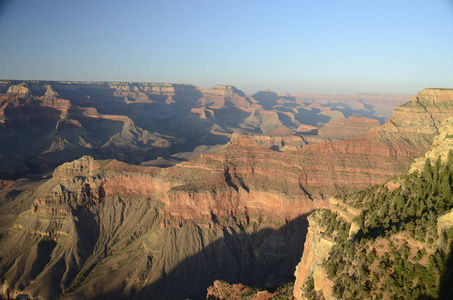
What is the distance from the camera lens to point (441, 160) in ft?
90.4

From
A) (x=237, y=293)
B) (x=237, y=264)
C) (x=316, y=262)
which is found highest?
(x=316, y=262)

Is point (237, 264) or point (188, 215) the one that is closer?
point (237, 264)

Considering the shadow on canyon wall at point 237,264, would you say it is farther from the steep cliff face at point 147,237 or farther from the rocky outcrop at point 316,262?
the rocky outcrop at point 316,262

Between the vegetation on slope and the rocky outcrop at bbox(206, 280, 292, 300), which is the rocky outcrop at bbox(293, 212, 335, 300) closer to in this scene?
the vegetation on slope

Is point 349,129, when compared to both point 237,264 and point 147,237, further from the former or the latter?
point 147,237

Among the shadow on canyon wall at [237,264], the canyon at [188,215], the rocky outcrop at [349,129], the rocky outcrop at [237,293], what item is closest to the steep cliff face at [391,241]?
the rocky outcrop at [237,293]

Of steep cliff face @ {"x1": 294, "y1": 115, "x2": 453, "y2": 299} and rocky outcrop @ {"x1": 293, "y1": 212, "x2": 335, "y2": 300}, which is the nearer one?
steep cliff face @ {"x1": 294, "y1": 115, "x2": 453, "y2": 299}

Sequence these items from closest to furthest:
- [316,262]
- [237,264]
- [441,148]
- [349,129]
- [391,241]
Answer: [391,241] → [316,262] → [441,148] → [237,264] → [349,129]

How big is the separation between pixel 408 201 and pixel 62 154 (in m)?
156

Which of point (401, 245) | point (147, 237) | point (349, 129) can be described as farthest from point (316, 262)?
point (349, 129)

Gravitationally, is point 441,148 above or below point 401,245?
above

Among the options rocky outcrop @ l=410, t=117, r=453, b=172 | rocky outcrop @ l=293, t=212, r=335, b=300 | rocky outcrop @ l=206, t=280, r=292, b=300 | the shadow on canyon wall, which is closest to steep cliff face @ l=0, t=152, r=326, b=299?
the shadow on canyon wall

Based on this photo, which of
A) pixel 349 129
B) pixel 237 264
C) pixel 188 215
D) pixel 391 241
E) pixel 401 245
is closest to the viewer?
pixel 401 245

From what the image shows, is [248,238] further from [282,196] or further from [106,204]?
[106,204]
